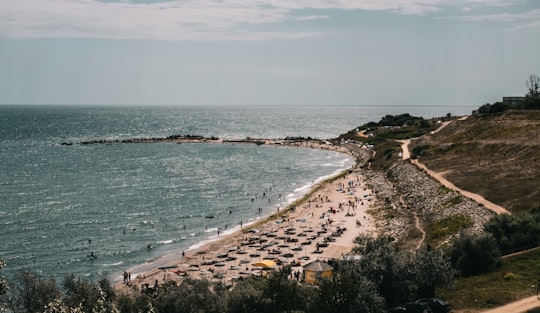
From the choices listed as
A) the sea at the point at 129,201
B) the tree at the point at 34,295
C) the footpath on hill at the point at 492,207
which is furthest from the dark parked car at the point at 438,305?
the sea at the point at 129,201

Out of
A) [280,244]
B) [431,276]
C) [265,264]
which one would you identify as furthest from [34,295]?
[280,244]

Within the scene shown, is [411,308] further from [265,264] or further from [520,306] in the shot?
[265,264]

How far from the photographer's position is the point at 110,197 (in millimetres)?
96375

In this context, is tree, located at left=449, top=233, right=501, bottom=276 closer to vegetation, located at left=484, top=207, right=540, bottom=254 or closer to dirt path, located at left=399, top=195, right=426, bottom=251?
vegetation, located at left=484, top=207, right=540, bottom=254

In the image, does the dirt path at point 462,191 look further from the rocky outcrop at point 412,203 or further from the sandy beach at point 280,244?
the sandy beach at point 280,244

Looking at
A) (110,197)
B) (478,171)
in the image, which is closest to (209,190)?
(110,197)

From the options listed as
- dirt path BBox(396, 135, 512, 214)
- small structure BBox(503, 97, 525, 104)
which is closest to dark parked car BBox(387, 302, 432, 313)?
dirt path BBox(396, 135, 512, 214)

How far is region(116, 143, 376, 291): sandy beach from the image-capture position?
172ft

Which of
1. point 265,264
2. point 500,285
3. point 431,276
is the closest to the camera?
point 431,276

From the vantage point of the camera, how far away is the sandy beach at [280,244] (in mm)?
52500

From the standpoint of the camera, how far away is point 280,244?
62.3 meters

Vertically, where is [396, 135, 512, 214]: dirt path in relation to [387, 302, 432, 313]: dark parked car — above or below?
above

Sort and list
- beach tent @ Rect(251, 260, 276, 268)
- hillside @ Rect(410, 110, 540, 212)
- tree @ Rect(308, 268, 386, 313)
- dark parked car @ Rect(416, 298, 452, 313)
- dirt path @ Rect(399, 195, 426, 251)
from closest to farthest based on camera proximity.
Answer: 1. tree @ Rect(308, 268, 386, 313)
2. dark parked car @ Rect(416, 298, 452, 313)
3. dirt path @ Rect(399, 195, 426, 251)
4. beach tent @ Rect(251, 260, 276, 268)
5. hillside @ Rect(410, 110, 540, 212)

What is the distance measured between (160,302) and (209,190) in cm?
7259
